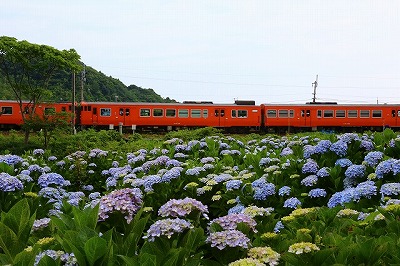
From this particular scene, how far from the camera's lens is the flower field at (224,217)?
6.22ft

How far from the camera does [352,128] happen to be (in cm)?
3016

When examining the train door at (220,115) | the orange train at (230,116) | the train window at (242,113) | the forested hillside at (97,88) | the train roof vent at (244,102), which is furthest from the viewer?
the forested hillside at (97,88)

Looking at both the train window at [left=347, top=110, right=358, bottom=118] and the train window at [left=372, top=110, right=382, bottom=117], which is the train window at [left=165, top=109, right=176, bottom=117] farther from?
the train window at [left=372, top=110, right=382, bottom=117]

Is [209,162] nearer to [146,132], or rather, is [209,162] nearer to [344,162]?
[344,162]

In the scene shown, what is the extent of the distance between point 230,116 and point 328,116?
6.08 meters

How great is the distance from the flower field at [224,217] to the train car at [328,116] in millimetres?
23918

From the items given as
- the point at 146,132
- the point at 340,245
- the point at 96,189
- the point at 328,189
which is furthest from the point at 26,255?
the point at 146,132

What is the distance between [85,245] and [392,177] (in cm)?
281

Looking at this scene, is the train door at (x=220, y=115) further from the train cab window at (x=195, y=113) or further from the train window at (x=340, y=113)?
the train window at (x=340, y=113)

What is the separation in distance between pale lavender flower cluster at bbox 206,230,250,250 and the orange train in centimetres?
2612

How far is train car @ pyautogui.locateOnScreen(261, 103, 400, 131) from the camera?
29312 millimetres

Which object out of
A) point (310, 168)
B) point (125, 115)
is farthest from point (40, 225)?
point (125, 115)

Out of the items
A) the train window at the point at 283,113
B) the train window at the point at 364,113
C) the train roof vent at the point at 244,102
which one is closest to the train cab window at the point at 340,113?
the train window at the point at 364,113

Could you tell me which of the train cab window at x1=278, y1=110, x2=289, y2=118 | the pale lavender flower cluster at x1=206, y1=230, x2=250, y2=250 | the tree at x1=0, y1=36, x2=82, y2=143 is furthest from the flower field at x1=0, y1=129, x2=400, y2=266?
the train cab window at x1=278, y1=110, x2=289, y2=118
